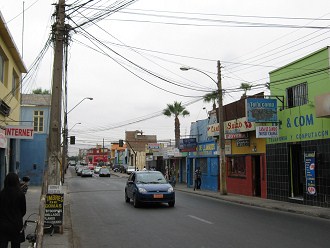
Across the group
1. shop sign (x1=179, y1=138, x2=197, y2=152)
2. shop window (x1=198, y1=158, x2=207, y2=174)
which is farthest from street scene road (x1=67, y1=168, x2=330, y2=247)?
shop sign (x1=179, y1=138, x2=197, y2=152)

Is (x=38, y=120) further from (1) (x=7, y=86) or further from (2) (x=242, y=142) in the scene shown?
(2) (x=242, y=142)

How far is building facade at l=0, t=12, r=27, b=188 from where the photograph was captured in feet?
56.3

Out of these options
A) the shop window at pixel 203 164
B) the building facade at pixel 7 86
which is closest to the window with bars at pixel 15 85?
the building facade at pixel 7 86

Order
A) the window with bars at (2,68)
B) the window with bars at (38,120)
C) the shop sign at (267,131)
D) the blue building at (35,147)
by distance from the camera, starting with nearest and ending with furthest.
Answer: the window with bars at (2,68)
the shop sign at (267,131)
the blue building at (35,147)
the window with bars at (38,120)

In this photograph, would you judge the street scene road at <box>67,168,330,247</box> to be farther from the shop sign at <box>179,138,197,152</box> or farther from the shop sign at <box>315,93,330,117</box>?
the shop sign at <box>179,138,197,152</box>

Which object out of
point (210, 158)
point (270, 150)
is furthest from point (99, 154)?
point (270, 150)

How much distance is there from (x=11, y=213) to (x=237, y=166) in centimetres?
2166

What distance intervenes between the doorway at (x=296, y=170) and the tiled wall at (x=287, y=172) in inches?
7.6

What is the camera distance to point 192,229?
11.4 m

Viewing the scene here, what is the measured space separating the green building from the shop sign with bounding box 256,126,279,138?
0.50 meters

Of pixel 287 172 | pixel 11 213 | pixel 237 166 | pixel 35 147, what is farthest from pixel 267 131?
pixel 35 147

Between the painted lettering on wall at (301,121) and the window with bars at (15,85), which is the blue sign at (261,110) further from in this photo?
the window with bars at (15,85)

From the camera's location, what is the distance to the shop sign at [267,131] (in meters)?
20.7

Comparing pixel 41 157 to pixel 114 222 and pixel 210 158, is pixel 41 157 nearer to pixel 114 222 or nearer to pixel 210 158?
pixel 210 158
